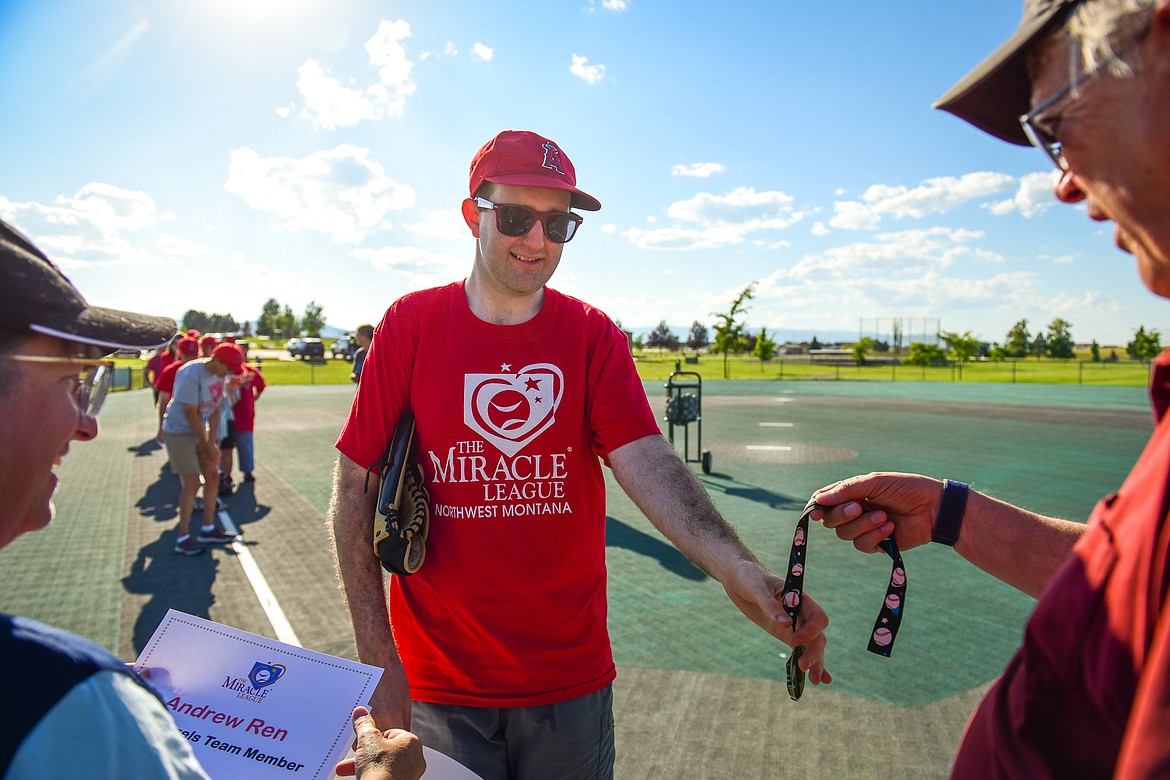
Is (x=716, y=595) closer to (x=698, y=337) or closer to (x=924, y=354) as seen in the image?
(x=924, y=354)

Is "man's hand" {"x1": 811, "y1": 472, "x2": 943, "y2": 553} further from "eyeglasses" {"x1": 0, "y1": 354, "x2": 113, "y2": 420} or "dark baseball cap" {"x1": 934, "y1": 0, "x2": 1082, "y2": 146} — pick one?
"eyeglasses" {"x1": 0, "y1": 354, "x2": 113, "y2": 420}

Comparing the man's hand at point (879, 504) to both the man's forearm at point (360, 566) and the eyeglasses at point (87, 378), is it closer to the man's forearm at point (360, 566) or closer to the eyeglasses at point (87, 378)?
the man's forearm at point (360, 566)

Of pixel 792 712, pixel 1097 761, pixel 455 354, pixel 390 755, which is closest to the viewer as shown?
pixel 1097 761

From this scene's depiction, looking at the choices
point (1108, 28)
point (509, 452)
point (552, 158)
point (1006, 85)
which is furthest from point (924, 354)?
point (1108, 28)

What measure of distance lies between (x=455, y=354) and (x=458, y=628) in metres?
0.94

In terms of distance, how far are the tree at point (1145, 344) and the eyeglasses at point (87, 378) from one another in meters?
70.8

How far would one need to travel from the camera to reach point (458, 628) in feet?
7.60

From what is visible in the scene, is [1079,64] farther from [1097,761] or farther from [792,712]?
[792,712]

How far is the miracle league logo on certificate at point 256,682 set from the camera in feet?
5.23

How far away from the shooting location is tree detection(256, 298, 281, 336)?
116 meters

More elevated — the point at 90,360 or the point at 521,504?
the point at 90,360

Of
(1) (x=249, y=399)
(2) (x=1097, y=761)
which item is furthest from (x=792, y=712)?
(1) (x=249, y=399)

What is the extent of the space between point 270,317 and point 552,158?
125798mm

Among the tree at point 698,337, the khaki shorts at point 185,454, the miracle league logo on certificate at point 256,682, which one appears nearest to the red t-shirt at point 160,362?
the khaki shorts at point 185,454
